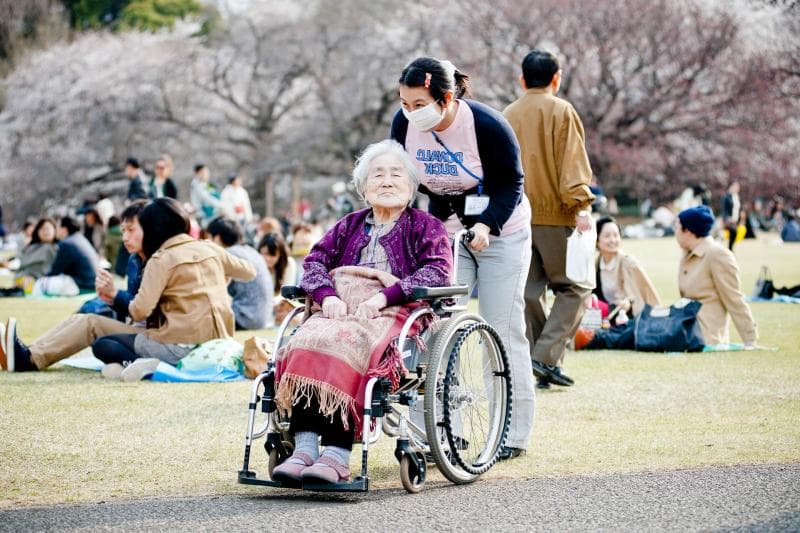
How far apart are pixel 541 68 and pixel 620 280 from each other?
3.46 metres

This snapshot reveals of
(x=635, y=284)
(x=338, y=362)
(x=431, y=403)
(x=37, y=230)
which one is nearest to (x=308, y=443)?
(x=338, y=362)

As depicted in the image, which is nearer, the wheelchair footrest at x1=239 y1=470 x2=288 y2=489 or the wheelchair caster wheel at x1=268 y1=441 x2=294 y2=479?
the wheelchair footrest at x1=239 y1=470 x2=288 y2=489

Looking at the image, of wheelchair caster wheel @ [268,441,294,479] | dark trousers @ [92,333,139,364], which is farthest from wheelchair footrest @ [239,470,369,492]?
dark trousers @ [92,333,139,364]

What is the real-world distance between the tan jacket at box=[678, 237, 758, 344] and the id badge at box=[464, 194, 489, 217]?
451 cm

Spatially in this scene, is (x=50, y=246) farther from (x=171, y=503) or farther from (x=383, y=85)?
(x=383, y=85)

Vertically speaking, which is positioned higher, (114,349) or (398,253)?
(398,253)

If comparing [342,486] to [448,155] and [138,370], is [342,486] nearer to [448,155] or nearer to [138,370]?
[448,155]

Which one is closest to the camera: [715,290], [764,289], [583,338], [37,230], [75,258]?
[715,290]

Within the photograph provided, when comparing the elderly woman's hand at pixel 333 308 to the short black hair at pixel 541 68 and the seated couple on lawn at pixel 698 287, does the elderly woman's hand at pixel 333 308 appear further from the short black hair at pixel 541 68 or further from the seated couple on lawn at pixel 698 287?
the seated couple on lawn at pixel 698 287

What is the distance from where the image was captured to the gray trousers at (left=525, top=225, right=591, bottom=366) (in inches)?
274

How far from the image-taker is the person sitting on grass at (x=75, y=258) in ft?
47.5

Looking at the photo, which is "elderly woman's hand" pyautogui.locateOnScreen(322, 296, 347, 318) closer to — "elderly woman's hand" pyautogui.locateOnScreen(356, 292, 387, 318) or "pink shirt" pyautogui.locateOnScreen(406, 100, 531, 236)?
"elderly woman's hand" pyautogui.locateOnScreen(356, 292, 387, 318)

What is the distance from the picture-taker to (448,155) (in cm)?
506

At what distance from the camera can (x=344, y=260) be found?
15.9 feet
